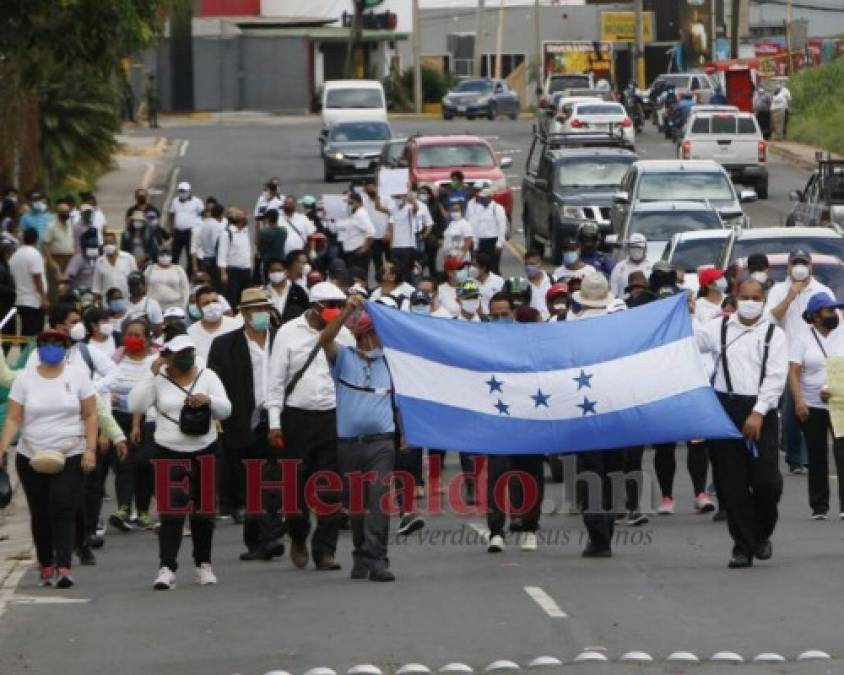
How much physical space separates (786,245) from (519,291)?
15.8ft

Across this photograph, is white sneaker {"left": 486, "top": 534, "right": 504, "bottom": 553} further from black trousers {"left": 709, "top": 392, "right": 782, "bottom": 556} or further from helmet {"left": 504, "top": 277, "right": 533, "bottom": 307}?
helmet {"left": 504, "top": 277, "right": 533, "bottom": 307}

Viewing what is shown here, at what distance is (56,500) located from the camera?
14.6 metres

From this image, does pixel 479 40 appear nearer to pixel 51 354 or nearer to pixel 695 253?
pixel 695 253

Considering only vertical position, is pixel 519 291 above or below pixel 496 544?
above

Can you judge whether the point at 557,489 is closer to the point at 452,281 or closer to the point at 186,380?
the point at 452,281

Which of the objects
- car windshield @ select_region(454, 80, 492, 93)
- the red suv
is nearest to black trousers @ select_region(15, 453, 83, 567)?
the red suv

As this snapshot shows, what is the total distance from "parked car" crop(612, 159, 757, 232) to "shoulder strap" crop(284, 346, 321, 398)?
1776cm

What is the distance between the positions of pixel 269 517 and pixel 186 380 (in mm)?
1738

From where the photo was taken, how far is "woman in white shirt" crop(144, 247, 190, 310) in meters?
24.5

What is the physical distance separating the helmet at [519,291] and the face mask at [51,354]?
4747mm

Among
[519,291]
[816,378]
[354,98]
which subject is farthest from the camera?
[354,98]

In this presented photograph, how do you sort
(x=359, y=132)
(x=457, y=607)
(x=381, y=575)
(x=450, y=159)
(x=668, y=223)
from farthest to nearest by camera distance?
(x=359, y=132), (x=450, y=159), (x=668, y=223), (x=381, y=575), (x=457, y=607)

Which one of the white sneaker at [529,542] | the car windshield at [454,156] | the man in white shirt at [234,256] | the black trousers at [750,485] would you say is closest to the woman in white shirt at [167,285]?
the man in white shirt at [234,256]

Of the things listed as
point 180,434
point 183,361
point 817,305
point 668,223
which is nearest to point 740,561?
point 817,305
